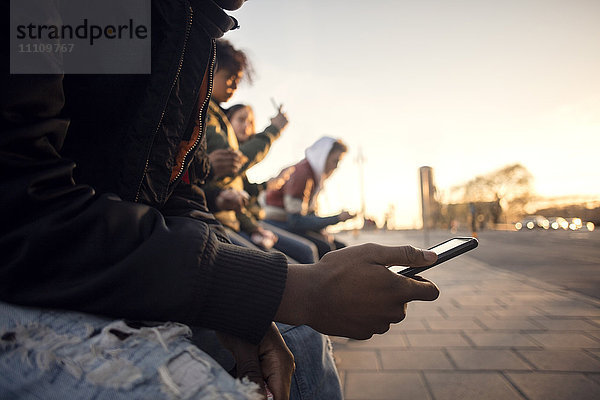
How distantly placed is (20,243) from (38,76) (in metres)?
0.29

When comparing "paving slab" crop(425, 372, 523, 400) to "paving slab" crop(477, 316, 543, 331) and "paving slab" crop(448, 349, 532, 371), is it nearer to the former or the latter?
"paving slab" crop(448, 349, 532, 371)

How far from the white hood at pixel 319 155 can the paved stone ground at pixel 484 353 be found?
6.47ft

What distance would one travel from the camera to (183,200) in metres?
1.25

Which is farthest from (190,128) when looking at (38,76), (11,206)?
(11,206)

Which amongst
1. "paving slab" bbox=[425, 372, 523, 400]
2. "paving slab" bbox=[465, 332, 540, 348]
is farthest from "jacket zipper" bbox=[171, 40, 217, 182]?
"paving slab" bbox=[465, 332, 540, 348]

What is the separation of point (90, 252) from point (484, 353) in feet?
8.40

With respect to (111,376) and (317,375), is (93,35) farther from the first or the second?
(317,375)

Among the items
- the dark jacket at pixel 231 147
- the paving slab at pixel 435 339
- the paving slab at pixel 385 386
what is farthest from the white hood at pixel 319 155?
the paving slab at pixel 385 386

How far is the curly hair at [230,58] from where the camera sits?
8.66 feet

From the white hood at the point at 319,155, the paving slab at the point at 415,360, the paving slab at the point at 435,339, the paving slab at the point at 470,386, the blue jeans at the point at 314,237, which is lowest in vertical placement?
the paving slab at the point at 435,339

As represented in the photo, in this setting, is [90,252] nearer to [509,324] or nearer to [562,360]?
[562,360]

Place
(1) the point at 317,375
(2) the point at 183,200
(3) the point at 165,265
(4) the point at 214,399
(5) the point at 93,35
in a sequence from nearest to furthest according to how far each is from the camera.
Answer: (4) the point at 214,399
(3) the point at 165,265
(5) the point at 93,35
(1) the point at 317,375
(2) the point at 183,200

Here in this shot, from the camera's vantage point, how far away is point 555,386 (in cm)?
185

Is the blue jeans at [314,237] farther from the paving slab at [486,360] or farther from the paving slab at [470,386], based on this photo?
the paving slab at [470,386]
